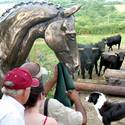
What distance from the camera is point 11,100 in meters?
2.65

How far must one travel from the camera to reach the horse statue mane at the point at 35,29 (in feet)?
13.4

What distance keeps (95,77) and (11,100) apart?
994 centimetres

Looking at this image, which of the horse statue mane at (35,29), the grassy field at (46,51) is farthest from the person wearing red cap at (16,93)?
the grassy field at (46,51)

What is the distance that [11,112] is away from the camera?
258 cm

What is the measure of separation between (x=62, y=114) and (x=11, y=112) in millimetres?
715

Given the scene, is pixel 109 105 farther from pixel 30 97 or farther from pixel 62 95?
pixel 30 97

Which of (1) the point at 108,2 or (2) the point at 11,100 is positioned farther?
(1) the point at 108,2

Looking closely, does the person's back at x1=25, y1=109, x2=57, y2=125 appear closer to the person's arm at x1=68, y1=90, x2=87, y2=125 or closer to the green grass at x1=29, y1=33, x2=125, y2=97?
the person's arm at x1=68, y1=90, x2=87, y2=125

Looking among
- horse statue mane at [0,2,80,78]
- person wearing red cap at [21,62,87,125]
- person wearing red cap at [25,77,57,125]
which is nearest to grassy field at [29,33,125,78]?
horse statue mane at [0,2,80,78]

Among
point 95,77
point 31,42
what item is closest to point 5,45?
point 31,42

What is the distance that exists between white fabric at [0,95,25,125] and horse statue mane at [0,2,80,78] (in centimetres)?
153

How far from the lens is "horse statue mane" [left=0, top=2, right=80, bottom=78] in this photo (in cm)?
409

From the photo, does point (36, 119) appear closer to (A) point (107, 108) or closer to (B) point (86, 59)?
(A) point (107, 108)

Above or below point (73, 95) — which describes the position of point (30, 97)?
above
